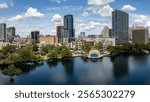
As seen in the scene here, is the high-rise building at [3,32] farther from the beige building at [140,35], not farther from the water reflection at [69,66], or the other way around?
the beige building at [140,35]

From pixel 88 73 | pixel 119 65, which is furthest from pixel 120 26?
pixel 119 65

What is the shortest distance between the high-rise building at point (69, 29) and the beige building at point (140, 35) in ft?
2.63

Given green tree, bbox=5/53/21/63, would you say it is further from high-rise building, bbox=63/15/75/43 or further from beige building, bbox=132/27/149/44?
beige building, bbox=132/27/149/44

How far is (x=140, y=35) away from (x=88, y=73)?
902 mm

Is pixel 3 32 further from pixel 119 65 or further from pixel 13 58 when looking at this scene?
pixel 119 65

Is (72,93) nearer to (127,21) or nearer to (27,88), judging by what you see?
(27,88)

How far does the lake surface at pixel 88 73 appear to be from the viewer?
11.0 ft

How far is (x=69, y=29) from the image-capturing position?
3.35 meters

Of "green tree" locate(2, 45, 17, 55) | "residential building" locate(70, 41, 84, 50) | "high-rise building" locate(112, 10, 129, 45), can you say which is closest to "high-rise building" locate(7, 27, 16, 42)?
"green tree" locate(2, 45, 17, 55)

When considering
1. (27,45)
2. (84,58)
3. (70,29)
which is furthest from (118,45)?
(27,45)

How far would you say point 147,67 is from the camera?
13.8 feet

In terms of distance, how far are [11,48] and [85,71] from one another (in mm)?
1078

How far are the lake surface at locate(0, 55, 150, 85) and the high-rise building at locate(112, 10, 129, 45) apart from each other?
356mm

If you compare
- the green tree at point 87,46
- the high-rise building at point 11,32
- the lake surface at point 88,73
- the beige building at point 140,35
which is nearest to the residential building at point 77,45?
the green tree at point 87,46
